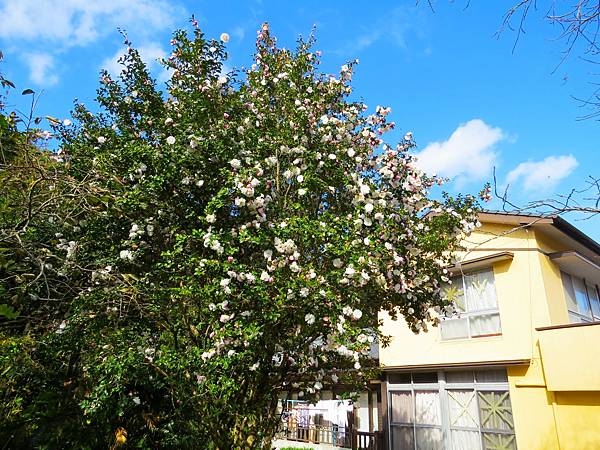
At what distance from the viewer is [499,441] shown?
9984 mm

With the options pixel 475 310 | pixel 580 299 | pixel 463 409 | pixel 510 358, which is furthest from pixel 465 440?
pixel 580 299

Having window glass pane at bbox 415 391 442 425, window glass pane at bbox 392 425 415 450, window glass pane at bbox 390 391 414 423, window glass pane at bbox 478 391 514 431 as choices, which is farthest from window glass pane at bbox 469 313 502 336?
window glass pane at bbox 392 425 415 450

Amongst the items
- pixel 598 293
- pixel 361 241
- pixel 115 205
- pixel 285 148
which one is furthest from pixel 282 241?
pixel 598 293

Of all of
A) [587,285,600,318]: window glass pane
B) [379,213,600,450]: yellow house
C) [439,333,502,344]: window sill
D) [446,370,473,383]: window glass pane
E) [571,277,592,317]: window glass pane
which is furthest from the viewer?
[587,285,600,318]: window glass pane

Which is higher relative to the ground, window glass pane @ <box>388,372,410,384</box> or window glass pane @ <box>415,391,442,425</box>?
window glass pane @ <box>388,372,410,384</box>

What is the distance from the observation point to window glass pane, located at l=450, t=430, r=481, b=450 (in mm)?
10352

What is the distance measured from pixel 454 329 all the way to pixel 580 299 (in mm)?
3794

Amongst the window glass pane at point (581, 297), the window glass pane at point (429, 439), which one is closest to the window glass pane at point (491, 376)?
the window glass pane at point (429, 439)

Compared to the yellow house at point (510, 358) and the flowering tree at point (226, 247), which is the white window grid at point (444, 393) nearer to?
the yellow house at point (510, 358)

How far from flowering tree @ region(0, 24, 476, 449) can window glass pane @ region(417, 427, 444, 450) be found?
22.1 ft

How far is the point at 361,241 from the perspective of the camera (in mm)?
4781

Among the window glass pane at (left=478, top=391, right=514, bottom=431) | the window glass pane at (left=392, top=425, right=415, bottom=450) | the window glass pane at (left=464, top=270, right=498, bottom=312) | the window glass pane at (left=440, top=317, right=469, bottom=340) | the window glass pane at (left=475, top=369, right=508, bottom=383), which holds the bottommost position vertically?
the window glass pane at (left=392, top=425, right=415, bottom=450)

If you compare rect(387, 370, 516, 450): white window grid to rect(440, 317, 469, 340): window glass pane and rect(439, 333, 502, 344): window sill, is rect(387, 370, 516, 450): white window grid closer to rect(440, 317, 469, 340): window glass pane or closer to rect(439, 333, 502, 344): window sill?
rect(439, 333, 502, 344): window sill

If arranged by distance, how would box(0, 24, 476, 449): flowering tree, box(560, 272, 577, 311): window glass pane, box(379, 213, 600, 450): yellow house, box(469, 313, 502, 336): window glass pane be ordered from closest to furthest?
box(0, 24, 476, 449): flowering tree → box(379, 213, 600, 450): yellow house → box(469, 313, 502, 336): window glass pane → box(560, 272, 577, 311): window glass pane
